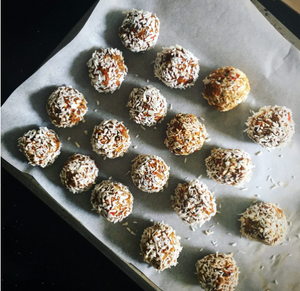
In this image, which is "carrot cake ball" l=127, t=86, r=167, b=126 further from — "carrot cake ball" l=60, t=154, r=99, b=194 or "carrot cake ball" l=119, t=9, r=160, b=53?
"carrot cake ball" l=60, t=154, r=99, b=194

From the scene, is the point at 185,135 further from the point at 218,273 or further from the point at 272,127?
the point at 218,273

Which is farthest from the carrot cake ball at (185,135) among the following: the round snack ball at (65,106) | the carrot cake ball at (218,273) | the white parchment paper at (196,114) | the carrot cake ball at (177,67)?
the carrot cake ball at (218,273)

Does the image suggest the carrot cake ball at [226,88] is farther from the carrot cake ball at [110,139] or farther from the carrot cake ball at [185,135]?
the carrot cake ball at [110,139]

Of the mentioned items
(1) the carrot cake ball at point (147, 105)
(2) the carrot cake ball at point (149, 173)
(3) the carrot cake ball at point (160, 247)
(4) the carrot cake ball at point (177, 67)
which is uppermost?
(4) the carrot cake ball at point (177, 67)

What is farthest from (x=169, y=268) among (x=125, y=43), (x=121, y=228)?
(x=125, y=43)

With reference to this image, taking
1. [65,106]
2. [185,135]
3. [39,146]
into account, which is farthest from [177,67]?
[39,146]

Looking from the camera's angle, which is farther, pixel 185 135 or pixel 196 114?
pixel 196 114
